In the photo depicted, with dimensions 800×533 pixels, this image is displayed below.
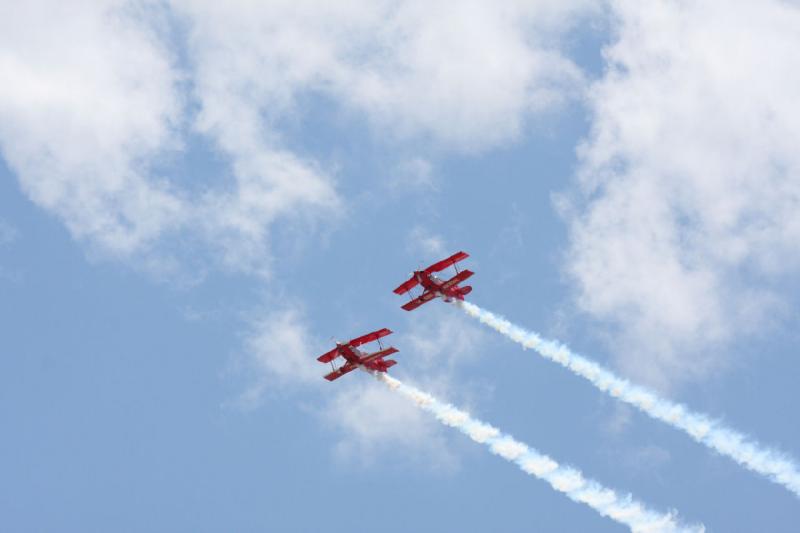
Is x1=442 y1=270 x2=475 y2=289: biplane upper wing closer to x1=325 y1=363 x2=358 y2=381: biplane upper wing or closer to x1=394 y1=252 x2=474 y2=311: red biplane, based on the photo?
x1=394 y1=252 x2=474 y2=311: red biplane

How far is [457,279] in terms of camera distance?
14750cm

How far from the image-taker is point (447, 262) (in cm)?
14700

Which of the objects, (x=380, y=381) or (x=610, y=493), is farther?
(x=380, y=381)

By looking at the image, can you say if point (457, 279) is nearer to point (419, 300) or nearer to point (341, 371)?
point (419, 300)

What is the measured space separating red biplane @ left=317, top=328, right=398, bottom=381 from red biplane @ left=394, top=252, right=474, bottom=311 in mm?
6181

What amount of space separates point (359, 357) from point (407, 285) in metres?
9.63

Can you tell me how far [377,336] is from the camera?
144750mm

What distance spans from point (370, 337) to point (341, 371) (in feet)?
16.9

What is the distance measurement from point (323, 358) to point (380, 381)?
6695 millimetres

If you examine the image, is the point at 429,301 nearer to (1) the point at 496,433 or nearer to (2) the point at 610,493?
(1) the point at 496,433

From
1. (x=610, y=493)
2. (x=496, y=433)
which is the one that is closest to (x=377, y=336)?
(x=496, y=433)

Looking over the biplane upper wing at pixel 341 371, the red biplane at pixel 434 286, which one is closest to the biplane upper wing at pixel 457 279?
the red biplane at pixel 434 286

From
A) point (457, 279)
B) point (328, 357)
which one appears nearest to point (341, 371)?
point (328, 357)

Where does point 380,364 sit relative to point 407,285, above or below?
below
